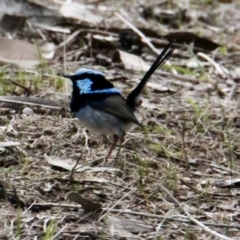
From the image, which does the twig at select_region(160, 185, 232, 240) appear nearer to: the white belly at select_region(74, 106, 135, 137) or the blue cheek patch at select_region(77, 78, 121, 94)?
the white belly at select_region(74, 106, 135, 137)

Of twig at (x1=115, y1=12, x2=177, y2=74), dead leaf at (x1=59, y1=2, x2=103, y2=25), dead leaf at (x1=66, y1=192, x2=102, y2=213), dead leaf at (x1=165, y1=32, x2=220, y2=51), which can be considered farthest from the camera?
dead leaf at (x1=59, y1=2, x2=103, y2=25)

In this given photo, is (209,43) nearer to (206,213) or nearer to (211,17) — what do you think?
(211,17)

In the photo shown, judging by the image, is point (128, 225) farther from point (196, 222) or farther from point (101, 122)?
point (101, 122)

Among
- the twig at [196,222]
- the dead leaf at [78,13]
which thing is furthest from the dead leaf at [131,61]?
the twig at [196,222]

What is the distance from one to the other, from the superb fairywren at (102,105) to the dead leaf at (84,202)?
803 millimetres

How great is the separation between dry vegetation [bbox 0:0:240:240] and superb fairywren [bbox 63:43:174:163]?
17 cm

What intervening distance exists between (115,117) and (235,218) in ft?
3.54

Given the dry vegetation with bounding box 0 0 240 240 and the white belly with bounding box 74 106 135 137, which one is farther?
the white belly with bounding box 74 106 135 137

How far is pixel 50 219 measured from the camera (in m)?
3.57

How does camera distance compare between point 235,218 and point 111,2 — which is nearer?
point 235,218

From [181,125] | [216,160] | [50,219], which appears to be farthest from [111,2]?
[50,219]

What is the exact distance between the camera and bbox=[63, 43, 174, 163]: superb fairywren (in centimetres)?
452

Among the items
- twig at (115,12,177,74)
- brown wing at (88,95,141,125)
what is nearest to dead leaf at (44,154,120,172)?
brown wing at (88,95,141,125)

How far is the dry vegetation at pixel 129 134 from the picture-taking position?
3.67 m
